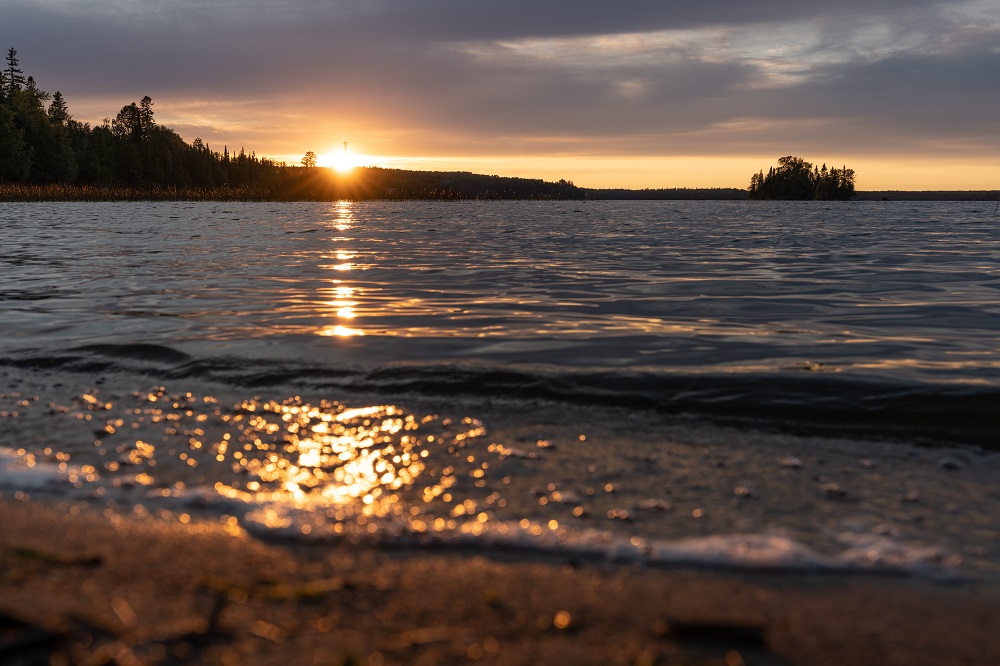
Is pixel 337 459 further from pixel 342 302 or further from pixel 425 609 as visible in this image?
pixel 342 302

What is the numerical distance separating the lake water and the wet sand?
0.29 meters

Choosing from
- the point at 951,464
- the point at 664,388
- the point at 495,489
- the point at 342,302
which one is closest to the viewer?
the point at 495,489

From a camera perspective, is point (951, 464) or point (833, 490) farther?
point (951, 464)

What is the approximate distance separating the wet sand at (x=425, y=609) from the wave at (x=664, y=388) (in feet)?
11.1

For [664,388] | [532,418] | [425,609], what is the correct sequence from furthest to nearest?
[664,388] → [532,418] → [425,609]

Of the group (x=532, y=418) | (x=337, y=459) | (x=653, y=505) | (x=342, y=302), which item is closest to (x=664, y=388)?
(x=532, y=418)

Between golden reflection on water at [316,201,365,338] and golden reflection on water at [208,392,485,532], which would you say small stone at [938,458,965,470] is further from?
golden reflection on water at [316,201,365,338]

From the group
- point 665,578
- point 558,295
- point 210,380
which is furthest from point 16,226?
point 665,578

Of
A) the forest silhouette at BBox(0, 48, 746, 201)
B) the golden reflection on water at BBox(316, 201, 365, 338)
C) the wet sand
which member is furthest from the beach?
the forest silhouette at BBox(0, 48, 746, 201)

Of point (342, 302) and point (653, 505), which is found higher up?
point (342, 302)

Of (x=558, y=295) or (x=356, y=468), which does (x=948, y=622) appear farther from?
(x=558, y=295)

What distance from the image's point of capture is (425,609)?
3178 mm

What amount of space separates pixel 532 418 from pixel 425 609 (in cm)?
362

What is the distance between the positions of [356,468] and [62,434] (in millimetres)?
2451
